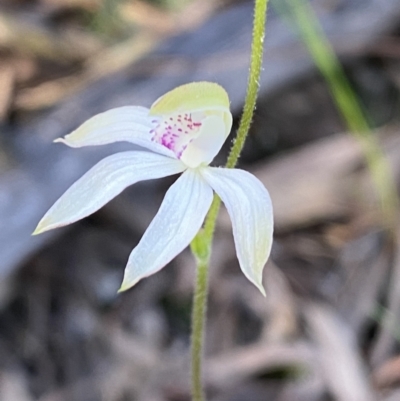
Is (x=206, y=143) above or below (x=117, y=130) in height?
below

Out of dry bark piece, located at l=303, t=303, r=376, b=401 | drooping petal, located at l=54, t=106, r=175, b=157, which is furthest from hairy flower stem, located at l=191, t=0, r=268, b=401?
dry bark piece, located at l=303, t=303, r=376, b=401

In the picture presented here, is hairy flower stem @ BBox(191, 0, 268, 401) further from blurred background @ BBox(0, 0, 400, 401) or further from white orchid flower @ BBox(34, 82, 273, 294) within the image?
blurred background @ BBox(0, 0, 400, 401)

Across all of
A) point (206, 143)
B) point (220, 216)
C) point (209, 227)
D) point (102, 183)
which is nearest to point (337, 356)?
point (220, 216)

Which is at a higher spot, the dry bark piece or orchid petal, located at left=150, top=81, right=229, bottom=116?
orchid petal, located at left=150, top=81, right=229, bottom=116

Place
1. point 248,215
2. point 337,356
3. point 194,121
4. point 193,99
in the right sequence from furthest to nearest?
point 337,356 < point 194,121 < point 193,99 < point 248,215

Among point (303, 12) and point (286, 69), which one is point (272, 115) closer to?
point (286, 69)

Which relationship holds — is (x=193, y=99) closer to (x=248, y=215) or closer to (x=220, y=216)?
(x=248, y=215)
